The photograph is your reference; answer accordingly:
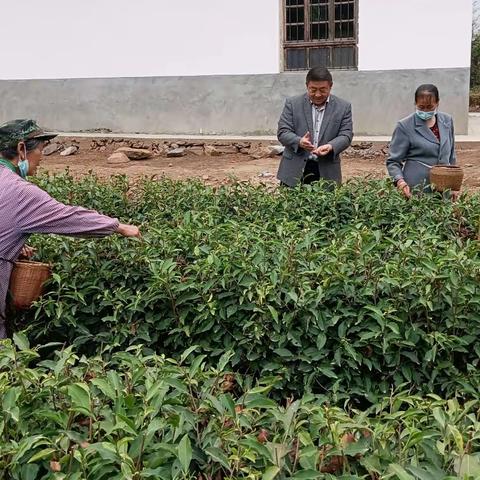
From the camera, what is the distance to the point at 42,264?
10.0 feet

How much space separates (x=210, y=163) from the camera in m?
11.3

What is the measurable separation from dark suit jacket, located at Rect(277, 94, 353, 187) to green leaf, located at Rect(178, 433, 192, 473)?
11.8 ft

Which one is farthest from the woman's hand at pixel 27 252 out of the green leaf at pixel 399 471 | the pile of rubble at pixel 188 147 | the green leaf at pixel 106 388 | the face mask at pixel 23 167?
the pile of rubble at pixel 188 147

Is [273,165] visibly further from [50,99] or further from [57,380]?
[57,380]

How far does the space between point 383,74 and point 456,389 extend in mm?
9273

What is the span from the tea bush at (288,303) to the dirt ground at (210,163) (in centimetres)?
614

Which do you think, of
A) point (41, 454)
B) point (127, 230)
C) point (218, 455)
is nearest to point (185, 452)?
point (218, 455)

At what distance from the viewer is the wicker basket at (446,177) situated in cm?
429

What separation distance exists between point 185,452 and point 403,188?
323 centimetres

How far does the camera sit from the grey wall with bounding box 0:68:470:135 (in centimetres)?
1123

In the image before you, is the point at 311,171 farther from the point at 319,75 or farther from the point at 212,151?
the point at 212,151

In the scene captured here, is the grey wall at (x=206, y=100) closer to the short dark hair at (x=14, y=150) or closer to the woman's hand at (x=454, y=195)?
the woman's hand at (x=454, y=195)

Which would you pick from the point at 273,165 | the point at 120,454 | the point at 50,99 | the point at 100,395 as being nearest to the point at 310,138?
the point at 100,395

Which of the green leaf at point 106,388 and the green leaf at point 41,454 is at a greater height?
the green leaf at point 106,388
